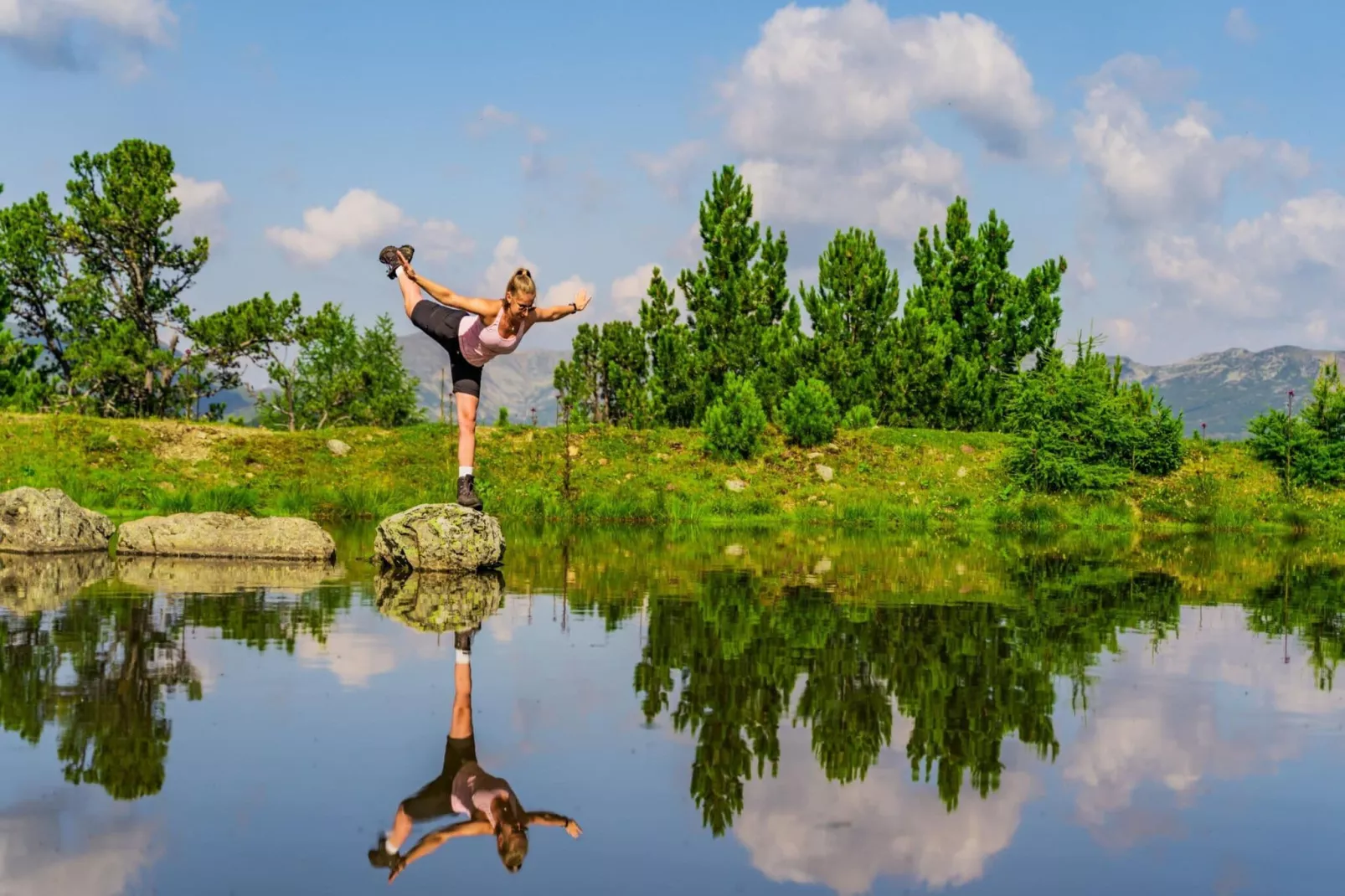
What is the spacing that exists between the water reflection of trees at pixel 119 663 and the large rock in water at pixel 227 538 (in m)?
3.78

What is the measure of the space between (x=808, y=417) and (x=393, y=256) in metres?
27.5

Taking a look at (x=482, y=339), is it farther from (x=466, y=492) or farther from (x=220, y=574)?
(x=220, y=574)

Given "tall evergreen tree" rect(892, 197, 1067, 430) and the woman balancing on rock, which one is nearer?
the woman balancing on rock

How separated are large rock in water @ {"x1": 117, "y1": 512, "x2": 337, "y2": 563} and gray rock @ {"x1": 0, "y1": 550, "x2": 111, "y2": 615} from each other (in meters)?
0.73

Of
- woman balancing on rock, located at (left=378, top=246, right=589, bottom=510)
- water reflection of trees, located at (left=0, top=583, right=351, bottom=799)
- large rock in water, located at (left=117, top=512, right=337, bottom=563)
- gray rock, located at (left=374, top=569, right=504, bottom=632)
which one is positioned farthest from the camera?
large rock in water, located at (left=117, top=512, right=337, bottom=563)

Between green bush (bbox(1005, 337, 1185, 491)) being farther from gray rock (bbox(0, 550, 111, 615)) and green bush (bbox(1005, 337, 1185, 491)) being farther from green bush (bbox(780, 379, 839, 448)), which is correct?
gray rock (bbox(0, 550, 111, 615))

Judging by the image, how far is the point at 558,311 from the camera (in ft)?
47.2

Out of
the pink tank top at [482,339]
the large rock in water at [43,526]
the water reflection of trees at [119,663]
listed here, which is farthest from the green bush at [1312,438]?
the large rock in water at [43,526]

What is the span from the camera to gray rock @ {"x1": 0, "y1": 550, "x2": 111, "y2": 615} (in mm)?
12977

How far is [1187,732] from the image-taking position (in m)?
8.38

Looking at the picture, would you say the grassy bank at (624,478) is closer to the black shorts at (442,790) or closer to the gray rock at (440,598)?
the gray rock at (440,598)

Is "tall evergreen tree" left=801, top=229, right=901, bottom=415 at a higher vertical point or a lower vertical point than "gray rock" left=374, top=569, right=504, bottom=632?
higher

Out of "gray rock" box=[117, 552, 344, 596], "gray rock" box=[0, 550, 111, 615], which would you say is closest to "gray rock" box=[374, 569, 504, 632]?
"gray rock" box=[117, 552, 344, 596]

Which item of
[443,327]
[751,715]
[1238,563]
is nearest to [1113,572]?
[1238,563]
